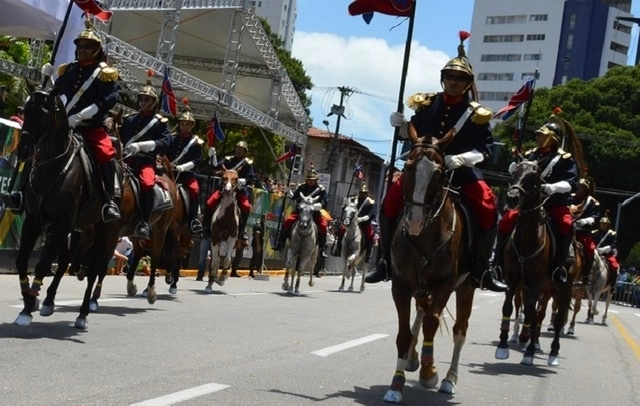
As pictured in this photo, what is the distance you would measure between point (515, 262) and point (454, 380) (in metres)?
4.30

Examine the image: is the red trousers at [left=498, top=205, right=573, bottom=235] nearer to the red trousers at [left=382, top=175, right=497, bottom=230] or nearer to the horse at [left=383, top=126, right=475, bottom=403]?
the red trousers at [left=382, top=175, right=497, bottom=230]

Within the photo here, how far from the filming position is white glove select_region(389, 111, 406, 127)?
30.4ft

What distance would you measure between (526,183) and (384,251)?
4.22 meters

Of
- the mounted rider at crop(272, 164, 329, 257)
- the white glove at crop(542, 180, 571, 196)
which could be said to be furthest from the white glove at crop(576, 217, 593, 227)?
the mounted rider at crop(272, 164, 329, 257)

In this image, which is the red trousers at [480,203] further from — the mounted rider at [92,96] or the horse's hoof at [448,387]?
the mounted rider at [92,96]

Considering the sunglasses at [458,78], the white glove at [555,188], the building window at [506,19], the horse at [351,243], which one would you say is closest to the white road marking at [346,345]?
the white glove at [555,188]

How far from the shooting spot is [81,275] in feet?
45.5

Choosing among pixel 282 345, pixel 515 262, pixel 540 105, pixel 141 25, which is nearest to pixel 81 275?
pixel 282 345

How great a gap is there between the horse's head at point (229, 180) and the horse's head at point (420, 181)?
12163mm

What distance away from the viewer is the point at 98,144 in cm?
1141

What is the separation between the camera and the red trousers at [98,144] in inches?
447

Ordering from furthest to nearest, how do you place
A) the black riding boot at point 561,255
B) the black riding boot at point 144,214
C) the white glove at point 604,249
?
1. the white glove at point 604,249
2. the black riding boot at point 561,255
3. the black riding boot at point 144,214

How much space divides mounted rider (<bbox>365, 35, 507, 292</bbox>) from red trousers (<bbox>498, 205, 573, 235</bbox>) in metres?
4.32

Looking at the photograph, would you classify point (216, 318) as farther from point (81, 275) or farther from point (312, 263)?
point (312, 263)
